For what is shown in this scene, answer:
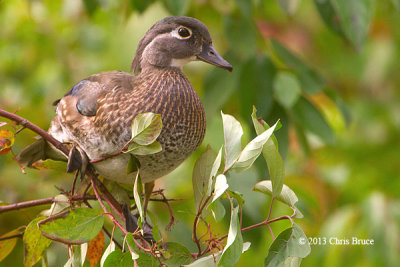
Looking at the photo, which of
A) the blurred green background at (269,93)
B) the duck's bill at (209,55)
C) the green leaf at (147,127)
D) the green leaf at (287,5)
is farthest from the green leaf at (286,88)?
the green leaf at (147,127)

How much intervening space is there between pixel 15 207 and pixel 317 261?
1.60 m

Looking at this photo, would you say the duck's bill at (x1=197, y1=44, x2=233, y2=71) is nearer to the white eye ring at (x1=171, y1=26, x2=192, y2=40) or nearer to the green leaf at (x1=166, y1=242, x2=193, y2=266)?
the white eye ring at (x1=171, y1=26, x2=192, y2=40)

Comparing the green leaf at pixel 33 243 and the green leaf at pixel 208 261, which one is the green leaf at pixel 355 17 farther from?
the green leaf at pixel 33 243

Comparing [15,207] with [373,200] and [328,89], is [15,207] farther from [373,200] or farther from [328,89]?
[373,200]

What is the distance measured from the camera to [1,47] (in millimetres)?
3086

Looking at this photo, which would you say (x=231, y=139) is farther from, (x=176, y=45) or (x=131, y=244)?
(x=176, y=45)

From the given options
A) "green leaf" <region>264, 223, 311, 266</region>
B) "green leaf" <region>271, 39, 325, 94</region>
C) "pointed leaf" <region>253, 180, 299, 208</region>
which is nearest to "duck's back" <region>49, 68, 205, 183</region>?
"pointed leaf" <region>253, 180, 299, 208</region>

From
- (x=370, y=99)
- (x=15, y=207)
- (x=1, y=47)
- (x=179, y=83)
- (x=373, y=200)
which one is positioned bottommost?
(x=370, y=99)

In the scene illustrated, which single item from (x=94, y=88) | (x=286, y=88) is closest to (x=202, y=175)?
(x=94, y=88)

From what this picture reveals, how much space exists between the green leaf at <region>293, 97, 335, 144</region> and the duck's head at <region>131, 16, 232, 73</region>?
48 centimetres

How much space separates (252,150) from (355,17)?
81 centimetres

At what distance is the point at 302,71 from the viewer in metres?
2.01

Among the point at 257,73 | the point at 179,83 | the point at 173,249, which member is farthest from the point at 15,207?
the point at 257,73

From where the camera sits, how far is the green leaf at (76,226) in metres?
1.17
